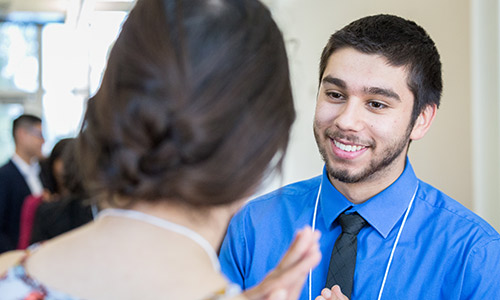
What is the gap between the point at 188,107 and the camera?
0.74m

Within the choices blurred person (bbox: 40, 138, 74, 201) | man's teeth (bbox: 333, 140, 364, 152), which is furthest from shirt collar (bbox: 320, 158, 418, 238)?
blurred person (bbox: 40, 138, 74, 201)

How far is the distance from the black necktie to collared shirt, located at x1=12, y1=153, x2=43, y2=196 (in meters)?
3.02

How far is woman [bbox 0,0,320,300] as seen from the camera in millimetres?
745

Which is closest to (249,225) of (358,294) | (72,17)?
(358,294)

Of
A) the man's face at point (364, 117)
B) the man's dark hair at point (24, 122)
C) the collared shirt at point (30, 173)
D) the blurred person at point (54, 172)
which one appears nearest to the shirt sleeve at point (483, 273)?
the man's face at point (364, 117)

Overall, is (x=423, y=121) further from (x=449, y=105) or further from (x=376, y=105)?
(x=449, y=105)

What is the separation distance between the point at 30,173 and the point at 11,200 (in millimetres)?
529

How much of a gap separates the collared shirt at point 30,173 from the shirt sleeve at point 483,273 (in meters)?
3.34

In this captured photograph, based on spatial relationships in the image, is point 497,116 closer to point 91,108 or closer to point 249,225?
point 249,225

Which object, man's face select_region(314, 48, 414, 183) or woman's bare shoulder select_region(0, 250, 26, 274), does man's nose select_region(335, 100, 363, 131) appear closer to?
man's face select_region(314, 48, 414, 183)

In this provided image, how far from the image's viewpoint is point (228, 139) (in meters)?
0.76

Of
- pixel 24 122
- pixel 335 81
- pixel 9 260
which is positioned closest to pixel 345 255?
pixel 335 81

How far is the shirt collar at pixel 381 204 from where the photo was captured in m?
1.76

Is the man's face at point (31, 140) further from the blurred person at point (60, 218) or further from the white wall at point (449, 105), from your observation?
the white wall at point (449, 105)
